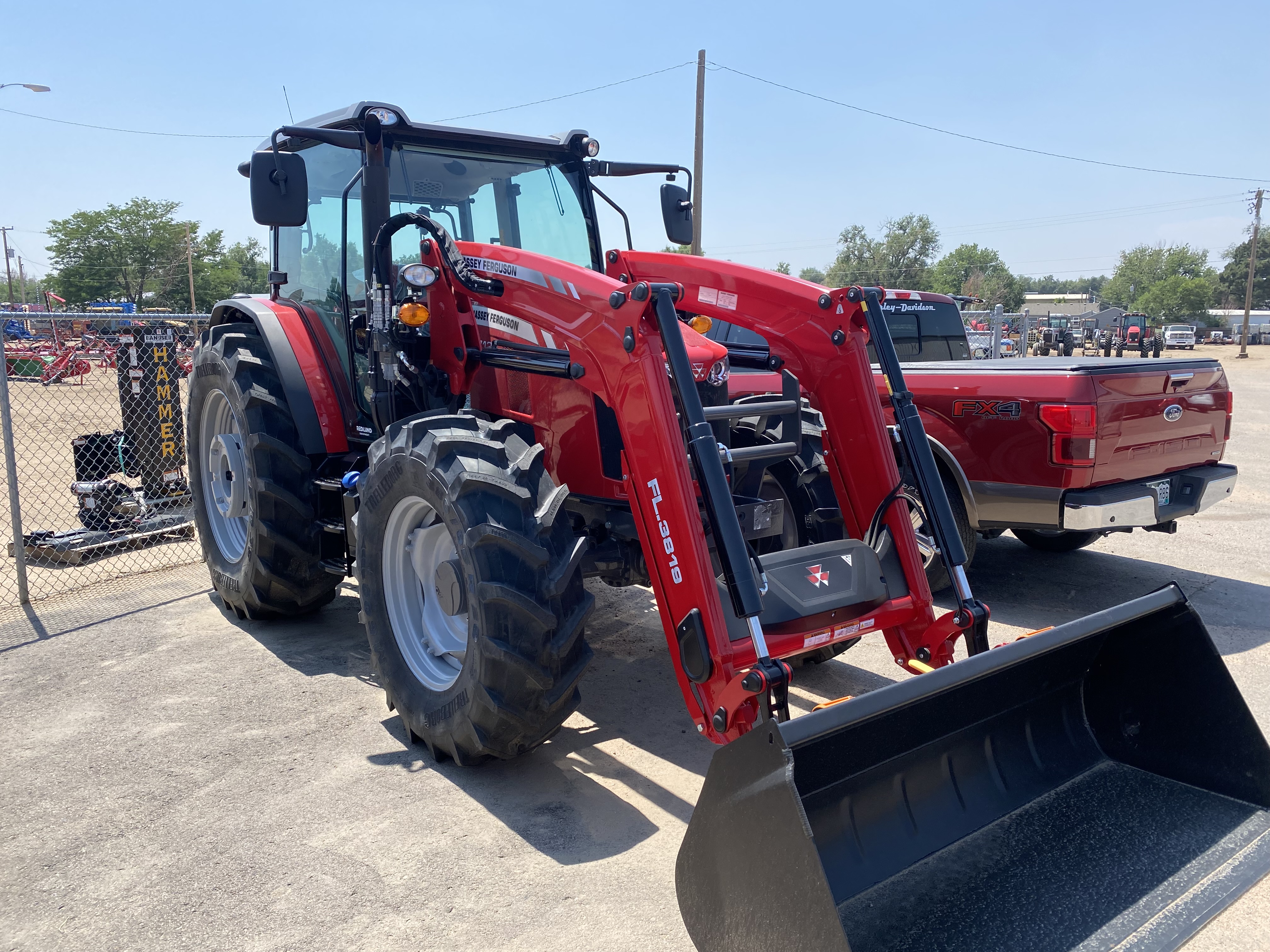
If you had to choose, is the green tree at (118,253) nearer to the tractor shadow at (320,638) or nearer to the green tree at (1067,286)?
the tractor shadow at (320,638)

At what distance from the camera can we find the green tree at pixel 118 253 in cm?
4934

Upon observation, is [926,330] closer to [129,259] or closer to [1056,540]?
[1056,540]

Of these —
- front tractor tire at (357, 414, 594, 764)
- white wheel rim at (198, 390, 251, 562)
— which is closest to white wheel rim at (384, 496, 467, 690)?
front tractor tire at (357, 414, 594, 764)

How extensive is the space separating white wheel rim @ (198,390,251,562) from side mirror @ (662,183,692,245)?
110 inches

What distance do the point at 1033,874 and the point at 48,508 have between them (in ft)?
33.0

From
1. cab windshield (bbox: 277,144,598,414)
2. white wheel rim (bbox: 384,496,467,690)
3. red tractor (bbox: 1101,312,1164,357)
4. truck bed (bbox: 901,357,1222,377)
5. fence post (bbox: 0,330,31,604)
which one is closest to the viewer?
white wheel rim (bbox: 384,496,467,690)

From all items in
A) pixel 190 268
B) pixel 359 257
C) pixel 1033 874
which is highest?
pixel 190 268

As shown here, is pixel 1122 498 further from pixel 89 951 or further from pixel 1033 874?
pixel 89 951

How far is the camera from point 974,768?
9.93 feet

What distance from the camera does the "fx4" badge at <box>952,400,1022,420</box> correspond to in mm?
5316

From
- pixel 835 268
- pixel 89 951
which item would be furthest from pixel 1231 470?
pixel 835 268

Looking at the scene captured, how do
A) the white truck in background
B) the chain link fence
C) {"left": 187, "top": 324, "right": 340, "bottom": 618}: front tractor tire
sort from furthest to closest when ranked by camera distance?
the white truck in background, the chain link fence, {"left": 187, "top": 324, "right": 340, "bottom": 618}: front tractor tire

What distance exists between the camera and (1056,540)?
276 inches

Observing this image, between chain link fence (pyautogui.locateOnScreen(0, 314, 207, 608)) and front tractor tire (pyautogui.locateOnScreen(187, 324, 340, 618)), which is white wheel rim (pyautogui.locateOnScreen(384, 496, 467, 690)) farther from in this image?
chain link fence (pyautogui.locateOnScreen(0, 314, 207, 608))
